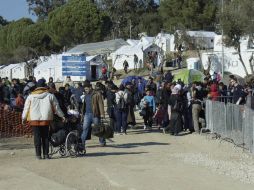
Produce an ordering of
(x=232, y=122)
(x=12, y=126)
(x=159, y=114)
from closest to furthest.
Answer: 1. (x=232, y=122)
2. (x=12, y=126)
3. (x=159, y=114)

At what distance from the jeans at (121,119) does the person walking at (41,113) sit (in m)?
6.51

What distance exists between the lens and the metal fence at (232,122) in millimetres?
14930

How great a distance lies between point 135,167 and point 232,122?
5506mm

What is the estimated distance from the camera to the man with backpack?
1977 cm

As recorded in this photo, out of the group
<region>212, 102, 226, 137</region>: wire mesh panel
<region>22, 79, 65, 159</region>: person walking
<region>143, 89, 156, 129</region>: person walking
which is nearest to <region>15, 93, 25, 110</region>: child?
<region>143, 89, 156, 129</region>: person walking

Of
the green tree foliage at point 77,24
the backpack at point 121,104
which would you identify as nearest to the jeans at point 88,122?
the backpack at point 121,104

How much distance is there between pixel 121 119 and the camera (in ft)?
65.7

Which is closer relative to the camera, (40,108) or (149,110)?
(40,108)

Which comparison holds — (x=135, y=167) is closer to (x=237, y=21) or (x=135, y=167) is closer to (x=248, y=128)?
(x=248, y=128)

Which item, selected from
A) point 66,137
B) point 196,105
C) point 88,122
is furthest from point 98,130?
point 196,105

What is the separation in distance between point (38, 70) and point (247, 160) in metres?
59.7

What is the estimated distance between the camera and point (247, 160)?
13906 millimetres

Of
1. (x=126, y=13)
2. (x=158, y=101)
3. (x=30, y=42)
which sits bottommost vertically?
(x=158, y=101)

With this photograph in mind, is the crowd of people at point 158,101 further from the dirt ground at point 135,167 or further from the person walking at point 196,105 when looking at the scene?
the dirt ground at point 135,167
